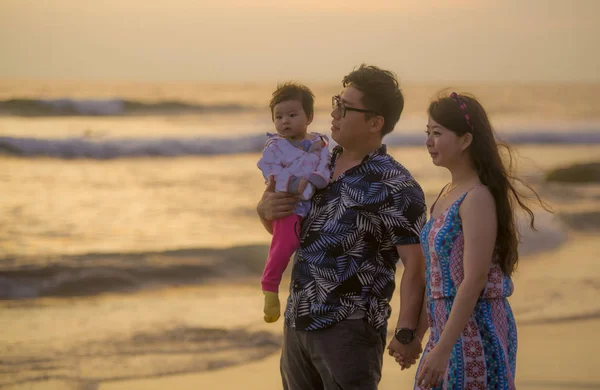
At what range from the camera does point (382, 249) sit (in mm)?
3326

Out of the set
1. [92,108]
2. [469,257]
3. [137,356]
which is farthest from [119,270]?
[92,108]

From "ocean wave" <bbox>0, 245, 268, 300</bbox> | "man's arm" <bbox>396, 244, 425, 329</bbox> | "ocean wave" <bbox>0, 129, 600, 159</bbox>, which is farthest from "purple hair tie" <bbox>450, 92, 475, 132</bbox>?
"ocean wave" <bbox>0, 129, 600, 159</bbox>

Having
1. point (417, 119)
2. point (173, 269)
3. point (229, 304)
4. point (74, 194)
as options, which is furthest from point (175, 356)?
point (417, 119)

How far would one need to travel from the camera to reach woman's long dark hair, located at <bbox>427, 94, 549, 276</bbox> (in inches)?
119

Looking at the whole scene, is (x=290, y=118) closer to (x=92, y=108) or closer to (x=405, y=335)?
(x=405, y=335)

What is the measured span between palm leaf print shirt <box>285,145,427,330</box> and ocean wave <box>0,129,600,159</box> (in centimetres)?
1814

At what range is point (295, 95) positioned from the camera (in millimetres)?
3646

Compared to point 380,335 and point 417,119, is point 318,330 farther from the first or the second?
point 417,119

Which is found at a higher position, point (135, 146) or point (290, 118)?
point (290, 118)

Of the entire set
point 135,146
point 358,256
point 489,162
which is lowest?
point 135,146

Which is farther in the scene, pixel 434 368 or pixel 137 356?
pixel 137 356

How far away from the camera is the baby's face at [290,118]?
3645 millimetres

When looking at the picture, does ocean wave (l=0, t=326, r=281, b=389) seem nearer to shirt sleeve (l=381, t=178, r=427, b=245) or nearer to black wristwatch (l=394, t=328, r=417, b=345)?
black wristwatch (l=394, t=328, r=417, b=345)

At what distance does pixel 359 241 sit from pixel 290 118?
2.16ft
